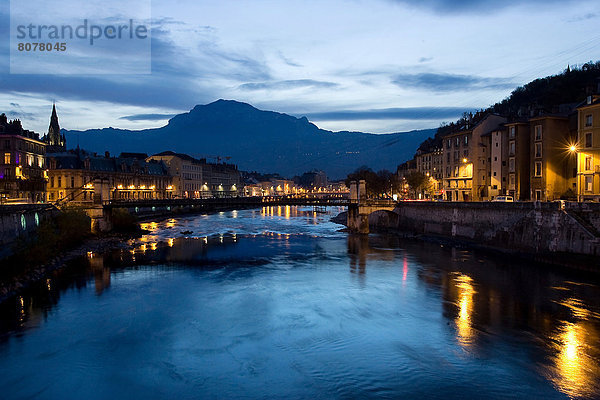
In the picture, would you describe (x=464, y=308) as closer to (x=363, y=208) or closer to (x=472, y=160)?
(x=363, y=208)

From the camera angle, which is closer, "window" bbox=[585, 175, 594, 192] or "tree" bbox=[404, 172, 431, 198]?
"window" bbox=[585, 175, 594, 192]

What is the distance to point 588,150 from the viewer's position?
44500 millimetres

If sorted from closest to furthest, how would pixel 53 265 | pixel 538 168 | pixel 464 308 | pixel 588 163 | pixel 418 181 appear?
pixel 464 308, pixel 53 265, pixel 588 163, pixel 538 168, pixel 418 181

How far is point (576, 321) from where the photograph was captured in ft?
76.4

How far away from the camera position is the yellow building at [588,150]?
143 feet

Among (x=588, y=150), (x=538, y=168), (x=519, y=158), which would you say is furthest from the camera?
(x=519, y=158)

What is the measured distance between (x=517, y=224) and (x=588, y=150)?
418 inches

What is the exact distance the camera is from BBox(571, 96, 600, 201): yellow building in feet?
143

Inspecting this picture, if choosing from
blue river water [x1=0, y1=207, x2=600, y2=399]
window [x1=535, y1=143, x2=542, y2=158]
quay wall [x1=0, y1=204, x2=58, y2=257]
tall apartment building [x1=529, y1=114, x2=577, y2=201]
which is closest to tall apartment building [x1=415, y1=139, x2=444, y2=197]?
window [x1=535, y1=143, x2=542, y2=158]

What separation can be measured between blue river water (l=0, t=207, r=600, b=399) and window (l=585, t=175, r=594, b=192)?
13.8m

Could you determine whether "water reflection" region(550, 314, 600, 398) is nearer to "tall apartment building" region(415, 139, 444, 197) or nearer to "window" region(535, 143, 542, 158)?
"window" region(535, 143, 542, 158)

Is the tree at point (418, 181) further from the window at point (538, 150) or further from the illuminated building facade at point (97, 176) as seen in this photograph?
the illuminated building facade at point (97, 176)

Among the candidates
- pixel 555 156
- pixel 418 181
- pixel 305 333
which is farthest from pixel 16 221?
pixel 418 181

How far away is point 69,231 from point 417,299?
36.8 metres
